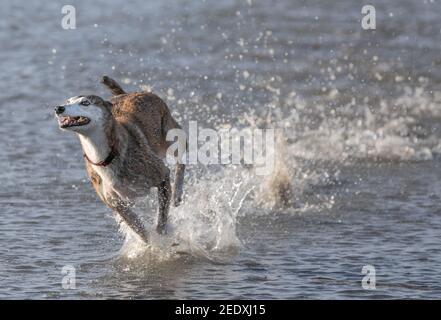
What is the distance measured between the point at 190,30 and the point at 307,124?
5333mm

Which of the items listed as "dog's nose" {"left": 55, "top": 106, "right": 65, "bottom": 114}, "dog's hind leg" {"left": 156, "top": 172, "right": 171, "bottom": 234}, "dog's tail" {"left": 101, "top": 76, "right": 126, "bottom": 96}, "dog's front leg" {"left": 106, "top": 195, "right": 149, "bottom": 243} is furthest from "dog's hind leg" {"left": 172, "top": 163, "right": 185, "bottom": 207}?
"dog's nose" {"left": 55, "top": 106, "right": 65, "bottom": 114}

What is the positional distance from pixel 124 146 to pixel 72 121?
754 millimetres

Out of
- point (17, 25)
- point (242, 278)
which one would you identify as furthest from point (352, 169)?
point (17, 25)

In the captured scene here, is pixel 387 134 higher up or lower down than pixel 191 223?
higher up

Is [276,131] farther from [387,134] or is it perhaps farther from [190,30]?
[190,30]

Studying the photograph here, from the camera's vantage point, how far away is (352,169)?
1350 cm

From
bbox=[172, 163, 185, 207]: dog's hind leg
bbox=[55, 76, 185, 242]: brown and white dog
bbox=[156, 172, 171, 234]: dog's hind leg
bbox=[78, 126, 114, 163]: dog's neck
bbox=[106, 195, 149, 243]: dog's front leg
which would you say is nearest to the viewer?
A: bbox=[55, 76, 185, 242]: brown and white dog

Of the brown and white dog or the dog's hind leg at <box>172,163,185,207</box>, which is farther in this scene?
the dog's hind leg at <box>172,163,185,207</box>

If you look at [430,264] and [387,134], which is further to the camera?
[387,134]

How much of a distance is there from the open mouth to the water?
4.19 feet

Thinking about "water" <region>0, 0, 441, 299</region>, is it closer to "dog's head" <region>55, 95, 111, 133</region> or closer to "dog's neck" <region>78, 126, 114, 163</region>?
"dog's neck" <region>78, 126, 114, 163</region>

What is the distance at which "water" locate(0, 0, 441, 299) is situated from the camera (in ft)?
32.6

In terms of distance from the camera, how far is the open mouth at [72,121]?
9008 millimetres

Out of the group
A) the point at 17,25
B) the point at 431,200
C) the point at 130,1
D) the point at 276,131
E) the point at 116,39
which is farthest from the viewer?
the point at 130,1
